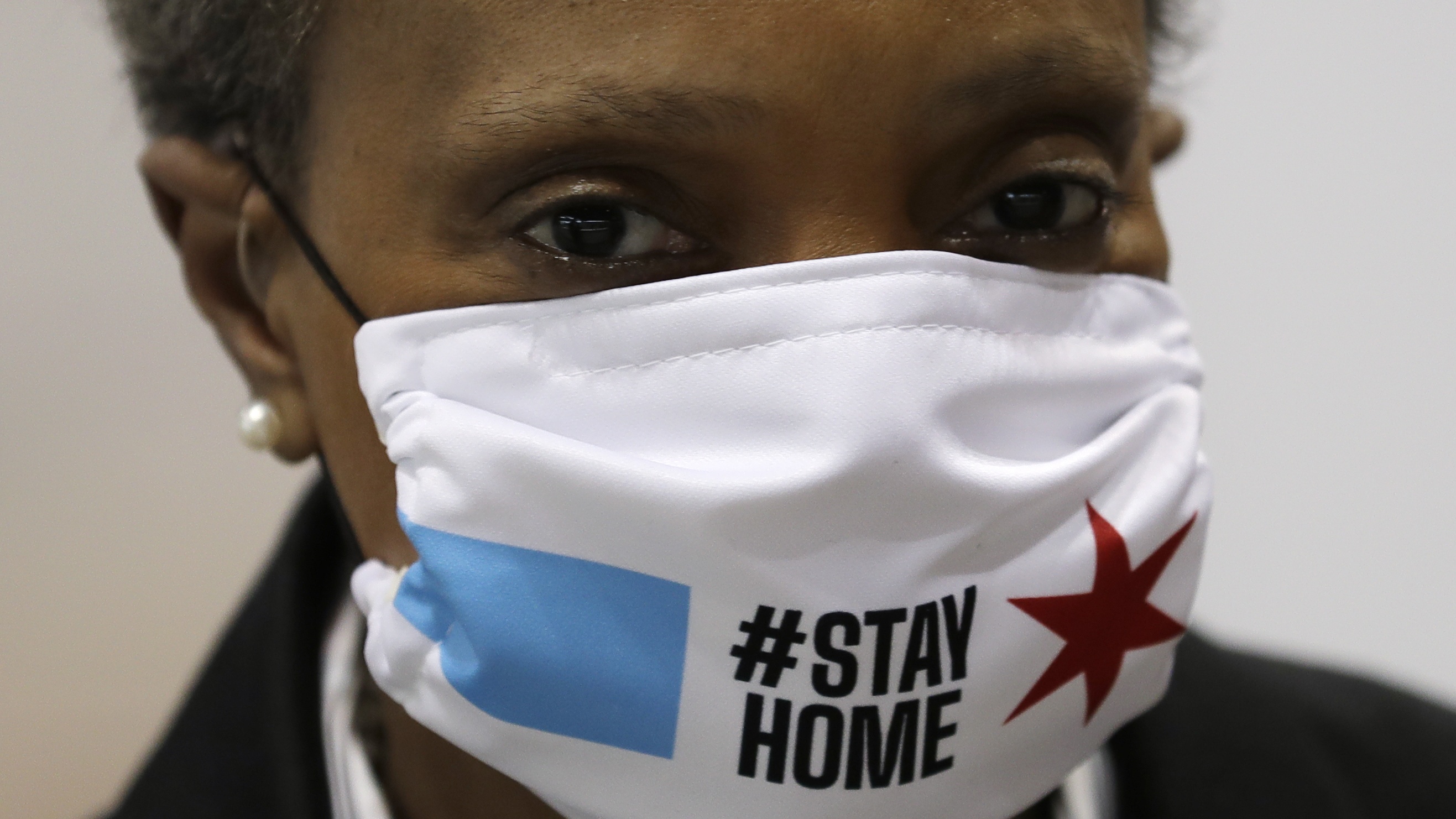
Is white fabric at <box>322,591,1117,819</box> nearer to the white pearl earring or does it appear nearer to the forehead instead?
the white pearl earring

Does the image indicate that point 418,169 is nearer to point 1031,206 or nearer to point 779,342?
point 779,342

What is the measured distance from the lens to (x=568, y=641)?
83 cm

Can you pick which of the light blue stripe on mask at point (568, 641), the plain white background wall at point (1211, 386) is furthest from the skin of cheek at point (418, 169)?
the plain white background wall at point (1211, 386)

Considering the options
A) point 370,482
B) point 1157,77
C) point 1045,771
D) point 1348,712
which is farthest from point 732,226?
point 1348,712

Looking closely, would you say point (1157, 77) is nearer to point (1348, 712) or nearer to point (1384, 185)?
point (1348, 712)

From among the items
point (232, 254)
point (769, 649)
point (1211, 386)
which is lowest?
point (1211, 386)

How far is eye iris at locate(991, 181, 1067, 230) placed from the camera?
95cm

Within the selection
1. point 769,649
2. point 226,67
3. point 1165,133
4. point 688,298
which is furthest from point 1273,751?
point 226,67

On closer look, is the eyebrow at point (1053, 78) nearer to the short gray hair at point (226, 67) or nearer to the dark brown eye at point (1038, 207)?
the dark brown eye at point (1038, 207)

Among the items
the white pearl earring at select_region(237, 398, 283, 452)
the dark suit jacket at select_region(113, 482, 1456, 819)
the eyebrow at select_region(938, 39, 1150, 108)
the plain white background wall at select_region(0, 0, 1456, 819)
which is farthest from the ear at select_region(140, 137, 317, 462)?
the plain white background wall at select_region(0, 0, 1456, 819)

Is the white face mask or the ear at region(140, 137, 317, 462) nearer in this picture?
the white face mask

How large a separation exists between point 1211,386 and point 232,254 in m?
1.53

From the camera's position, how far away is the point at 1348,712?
4.79ft

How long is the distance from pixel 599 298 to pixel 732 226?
98 millimetres
